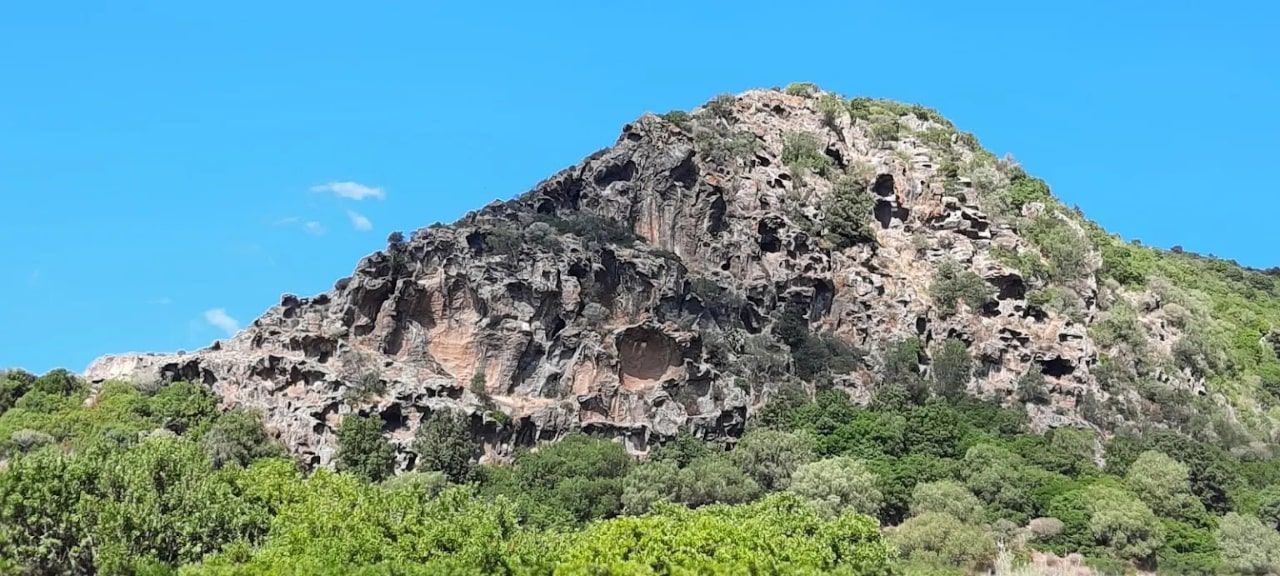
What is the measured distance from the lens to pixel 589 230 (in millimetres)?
89812

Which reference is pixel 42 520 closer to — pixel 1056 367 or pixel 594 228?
pixel 594 228

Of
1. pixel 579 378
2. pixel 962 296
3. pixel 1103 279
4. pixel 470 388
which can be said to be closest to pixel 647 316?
pixel 579 378

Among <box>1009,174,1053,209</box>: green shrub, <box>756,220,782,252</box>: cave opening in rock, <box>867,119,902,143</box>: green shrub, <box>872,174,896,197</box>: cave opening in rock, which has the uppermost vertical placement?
<box>867,119,902,143</box>: green shrub

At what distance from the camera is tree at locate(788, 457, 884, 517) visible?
69.4m

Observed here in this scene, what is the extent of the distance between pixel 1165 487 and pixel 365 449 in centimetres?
4261

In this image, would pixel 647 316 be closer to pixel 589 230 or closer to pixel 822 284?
pixel 589 230

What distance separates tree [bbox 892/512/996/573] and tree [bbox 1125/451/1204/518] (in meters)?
13.5

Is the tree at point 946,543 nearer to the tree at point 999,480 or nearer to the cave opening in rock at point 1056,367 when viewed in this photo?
the tree at point 999,480

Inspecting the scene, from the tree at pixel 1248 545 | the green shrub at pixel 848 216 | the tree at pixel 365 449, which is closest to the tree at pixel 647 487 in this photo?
the tree at pixel 365 449

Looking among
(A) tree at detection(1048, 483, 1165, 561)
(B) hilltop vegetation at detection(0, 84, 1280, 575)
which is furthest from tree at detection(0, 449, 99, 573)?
(A) tree at detection(1048, 483, 1165, 561)

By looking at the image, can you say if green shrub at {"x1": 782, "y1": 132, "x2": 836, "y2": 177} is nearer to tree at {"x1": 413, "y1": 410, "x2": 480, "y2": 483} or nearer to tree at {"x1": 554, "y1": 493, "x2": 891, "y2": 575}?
tree at {"x1": 413, "y1": 410, "x2": 480, "y2": 483}

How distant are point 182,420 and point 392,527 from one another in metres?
38.8

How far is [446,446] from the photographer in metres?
73.4

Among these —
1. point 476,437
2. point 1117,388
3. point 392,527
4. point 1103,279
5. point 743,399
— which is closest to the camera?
point 392,527
